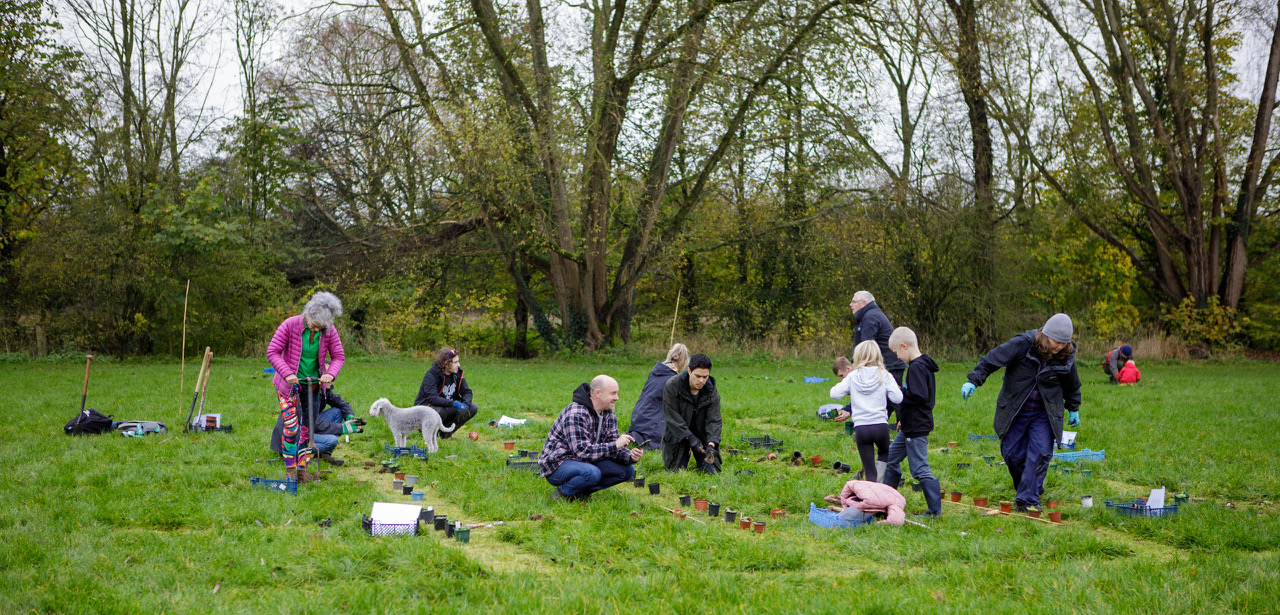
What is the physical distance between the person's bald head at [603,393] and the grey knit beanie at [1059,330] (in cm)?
332

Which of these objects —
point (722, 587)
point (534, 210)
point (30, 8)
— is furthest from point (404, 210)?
point (722, 587)

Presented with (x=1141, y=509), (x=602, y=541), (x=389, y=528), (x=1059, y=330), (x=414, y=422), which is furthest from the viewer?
(x=414, y=422)

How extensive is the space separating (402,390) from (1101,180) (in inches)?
796

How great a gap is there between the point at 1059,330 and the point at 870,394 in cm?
149

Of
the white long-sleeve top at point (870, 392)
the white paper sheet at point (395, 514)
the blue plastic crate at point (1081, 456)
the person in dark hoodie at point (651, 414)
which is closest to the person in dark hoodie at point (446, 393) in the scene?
the person in dark hoodie at point (651, 414)

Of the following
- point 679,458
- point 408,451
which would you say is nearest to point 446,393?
point 408,451

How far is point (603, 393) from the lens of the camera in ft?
22.1

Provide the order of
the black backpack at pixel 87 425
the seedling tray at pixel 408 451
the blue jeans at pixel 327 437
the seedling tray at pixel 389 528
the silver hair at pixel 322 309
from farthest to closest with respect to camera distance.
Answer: the black backpack at pixel 87 425
the seedling tray at pixel 408 451
the blue jeans at pixel 327 437
the silver hair at pixel 322 309
the seedling tray at pixel 389 528

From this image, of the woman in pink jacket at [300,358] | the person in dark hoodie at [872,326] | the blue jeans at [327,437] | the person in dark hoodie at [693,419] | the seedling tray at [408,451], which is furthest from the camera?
the person in dark hoodie at [872,326]

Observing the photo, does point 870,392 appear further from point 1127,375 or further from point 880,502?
point 1127,375

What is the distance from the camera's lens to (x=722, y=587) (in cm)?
467

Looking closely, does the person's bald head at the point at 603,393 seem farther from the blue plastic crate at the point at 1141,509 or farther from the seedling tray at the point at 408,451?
the blue plastic crate at the point at 1141,509

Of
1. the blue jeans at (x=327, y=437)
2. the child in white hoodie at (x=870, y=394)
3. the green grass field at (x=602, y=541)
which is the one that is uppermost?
A: the child in white hoodie at (x=870, y=394)

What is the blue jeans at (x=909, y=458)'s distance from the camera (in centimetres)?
654
